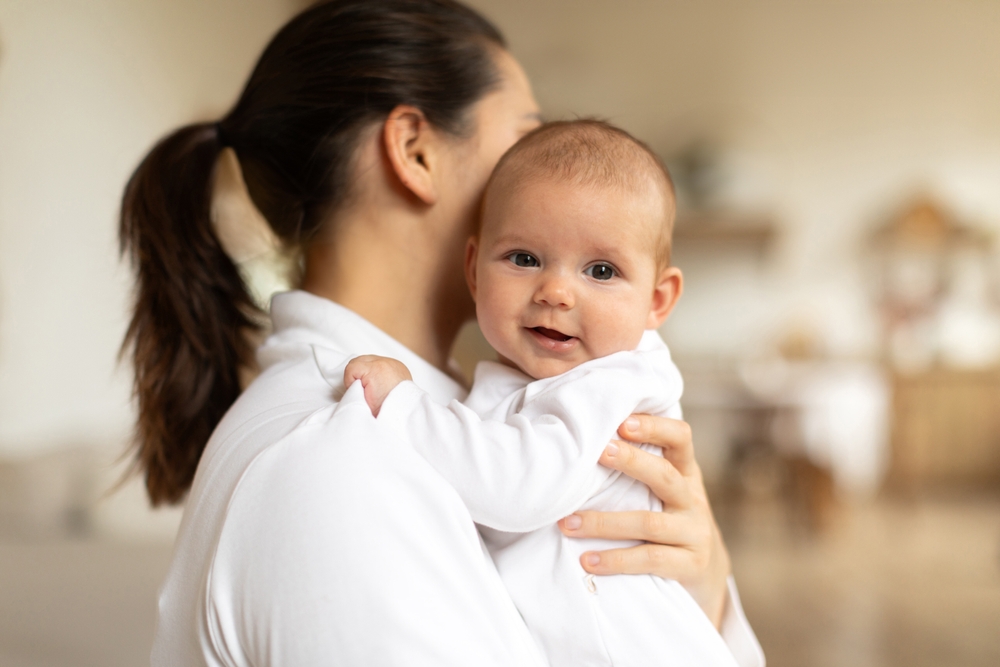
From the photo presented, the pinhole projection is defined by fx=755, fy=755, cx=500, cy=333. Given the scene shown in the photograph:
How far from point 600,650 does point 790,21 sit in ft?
21.2

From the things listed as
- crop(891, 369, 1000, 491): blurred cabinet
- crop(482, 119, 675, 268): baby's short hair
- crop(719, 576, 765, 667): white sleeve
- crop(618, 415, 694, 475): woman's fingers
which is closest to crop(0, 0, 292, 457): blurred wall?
crop(482, 119, 675, 268): baby's short hair

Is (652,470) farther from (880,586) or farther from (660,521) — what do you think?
(880,586)

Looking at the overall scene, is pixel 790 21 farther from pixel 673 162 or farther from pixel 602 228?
pixel 602 228

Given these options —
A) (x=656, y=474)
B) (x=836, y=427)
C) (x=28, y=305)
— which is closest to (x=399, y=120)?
(x=656, y=474)

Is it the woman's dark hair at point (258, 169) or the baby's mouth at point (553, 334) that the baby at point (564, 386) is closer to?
the baby's mouth at point (553, 334)

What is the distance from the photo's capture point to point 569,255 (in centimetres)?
86

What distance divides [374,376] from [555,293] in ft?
0.72

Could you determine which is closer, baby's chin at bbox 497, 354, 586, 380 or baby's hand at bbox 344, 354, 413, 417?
baby's hand at bbox 344, 354, 413, 417

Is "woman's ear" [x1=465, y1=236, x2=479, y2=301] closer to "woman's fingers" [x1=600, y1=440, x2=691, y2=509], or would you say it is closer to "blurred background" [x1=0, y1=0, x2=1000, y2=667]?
"woman's fingers" [x1=600, y1=440, x2=691, y2=509]

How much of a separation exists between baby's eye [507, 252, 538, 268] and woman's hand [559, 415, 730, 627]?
21 centimetres

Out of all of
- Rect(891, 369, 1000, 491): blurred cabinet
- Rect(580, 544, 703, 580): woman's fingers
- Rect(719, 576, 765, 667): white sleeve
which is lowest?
Rect(891, 369, 1000, 491): blurred cabinet

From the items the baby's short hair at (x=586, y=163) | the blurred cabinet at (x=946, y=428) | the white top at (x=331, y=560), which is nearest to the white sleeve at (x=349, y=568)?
the white top at (x=331, y=560)

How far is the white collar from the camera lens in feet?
2.90

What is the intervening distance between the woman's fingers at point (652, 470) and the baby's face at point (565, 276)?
0.37 feet
